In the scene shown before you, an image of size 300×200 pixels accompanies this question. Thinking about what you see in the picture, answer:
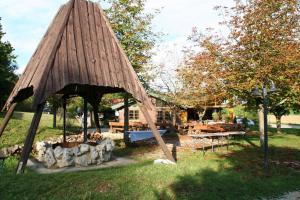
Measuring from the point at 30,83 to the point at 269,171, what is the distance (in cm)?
877

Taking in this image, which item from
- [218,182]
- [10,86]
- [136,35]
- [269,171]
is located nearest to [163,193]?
[218,182]

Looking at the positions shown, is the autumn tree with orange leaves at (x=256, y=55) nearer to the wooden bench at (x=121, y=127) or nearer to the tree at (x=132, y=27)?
the tree at (x=132, y=27)

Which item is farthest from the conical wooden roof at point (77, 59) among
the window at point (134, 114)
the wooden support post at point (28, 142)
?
the window at point (134, 114)

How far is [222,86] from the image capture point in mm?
15375

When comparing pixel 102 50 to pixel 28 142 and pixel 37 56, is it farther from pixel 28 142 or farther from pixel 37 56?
pixel 28 142

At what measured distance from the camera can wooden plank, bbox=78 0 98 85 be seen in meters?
11.5

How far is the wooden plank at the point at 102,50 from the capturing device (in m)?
11.8

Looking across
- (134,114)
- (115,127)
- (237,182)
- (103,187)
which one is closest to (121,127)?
(115,127)

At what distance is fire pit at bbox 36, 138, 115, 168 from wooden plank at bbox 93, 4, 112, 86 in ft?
8.90

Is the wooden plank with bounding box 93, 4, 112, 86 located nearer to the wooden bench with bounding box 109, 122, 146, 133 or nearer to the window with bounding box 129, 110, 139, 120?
the wooden bench with bounding box 109, 122, 146, 133

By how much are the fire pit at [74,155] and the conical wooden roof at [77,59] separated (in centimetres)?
227

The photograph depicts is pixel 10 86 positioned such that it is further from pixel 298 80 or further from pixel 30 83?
pixel 298 80

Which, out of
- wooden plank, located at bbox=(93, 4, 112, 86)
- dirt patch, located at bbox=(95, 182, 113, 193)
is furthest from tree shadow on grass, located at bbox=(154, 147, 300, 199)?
wooden plank, located at bbox=(93, 4, 112, 86)

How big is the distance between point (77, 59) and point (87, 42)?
110 cm
